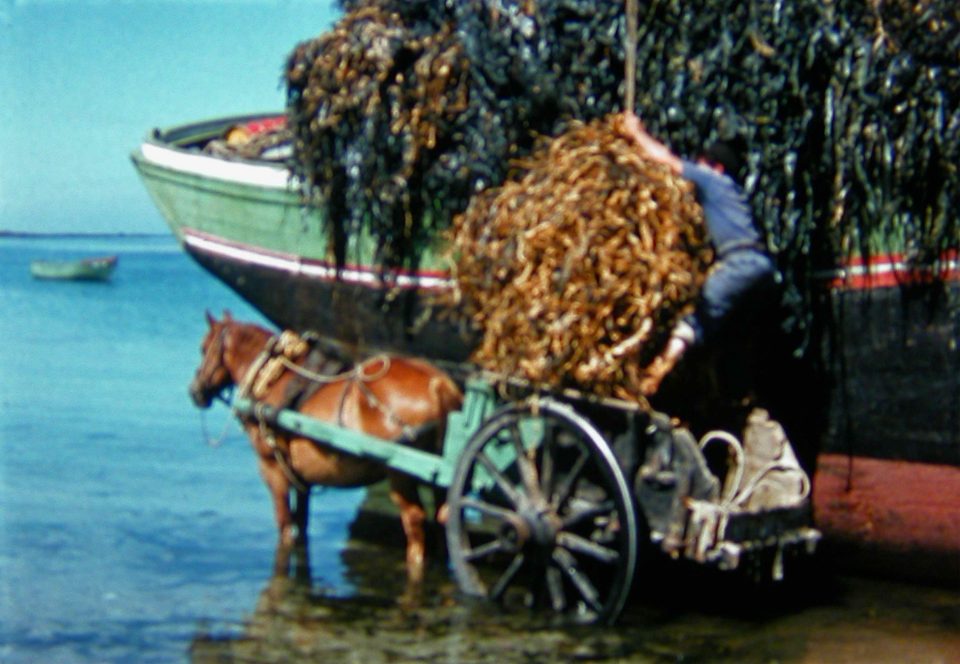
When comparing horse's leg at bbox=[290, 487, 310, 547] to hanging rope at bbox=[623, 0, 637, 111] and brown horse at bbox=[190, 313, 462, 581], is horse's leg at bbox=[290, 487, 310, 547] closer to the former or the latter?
brown horse at bbox=[190, 313, 462, 581]

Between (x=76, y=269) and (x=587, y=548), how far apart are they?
51048 millimetres

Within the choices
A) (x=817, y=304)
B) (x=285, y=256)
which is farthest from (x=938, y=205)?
(x=285, y=256)

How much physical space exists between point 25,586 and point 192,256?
367 centimetres

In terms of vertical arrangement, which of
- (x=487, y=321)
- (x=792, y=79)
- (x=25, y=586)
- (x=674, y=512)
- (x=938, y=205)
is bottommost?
(x=25, y=586)

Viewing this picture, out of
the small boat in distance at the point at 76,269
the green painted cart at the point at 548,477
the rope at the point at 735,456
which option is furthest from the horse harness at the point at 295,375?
the small boat in distance at the point at 76,269

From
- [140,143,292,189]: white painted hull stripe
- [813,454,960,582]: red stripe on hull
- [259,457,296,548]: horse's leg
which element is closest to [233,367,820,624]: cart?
[813,454,960,582]: red stripe on hull

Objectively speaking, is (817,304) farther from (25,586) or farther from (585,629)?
(25,586)

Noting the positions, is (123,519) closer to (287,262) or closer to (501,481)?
(287,262)

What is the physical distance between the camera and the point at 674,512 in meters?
6.63

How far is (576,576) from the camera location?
696 cm

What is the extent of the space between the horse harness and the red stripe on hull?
2.47 meters

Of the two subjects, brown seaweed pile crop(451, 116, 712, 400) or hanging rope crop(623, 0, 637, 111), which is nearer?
brown seaweed pile crop(451, 116, 712, 400)

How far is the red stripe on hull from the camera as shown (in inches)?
293

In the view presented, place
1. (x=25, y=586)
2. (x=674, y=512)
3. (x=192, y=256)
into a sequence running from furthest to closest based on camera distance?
(x=192, y=256) < (x=25, y=586) < (x=674, y=512)
